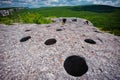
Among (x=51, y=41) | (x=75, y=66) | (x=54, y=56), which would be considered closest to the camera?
(x=75, y=66)

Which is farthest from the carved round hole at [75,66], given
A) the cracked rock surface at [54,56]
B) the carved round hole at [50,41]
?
the carved round hole at [50,41]

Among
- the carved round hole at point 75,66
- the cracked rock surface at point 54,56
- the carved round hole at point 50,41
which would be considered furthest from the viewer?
the carved round hole at point 50,41

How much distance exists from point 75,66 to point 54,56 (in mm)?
2053

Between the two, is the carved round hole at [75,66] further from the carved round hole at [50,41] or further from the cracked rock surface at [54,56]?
the carved round hole at [50,41]

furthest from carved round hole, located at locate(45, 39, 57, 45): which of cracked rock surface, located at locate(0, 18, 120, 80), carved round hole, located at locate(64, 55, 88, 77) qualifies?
carved round hole, located at locate(64, 55, 88, 77)

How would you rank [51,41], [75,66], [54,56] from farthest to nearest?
1. [51,41]
2. [54,56]
3. [75,66]

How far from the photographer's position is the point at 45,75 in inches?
368

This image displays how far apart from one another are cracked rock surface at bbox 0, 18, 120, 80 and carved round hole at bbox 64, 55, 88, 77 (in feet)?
0.79

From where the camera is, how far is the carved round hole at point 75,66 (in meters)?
9.60

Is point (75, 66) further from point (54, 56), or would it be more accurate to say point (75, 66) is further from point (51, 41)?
point (51, 41)

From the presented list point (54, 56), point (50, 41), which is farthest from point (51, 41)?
point (54, 56)

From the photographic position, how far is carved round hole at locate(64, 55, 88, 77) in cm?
960

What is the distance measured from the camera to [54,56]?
11.1 metres

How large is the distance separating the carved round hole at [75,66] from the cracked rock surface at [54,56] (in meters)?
0.24
